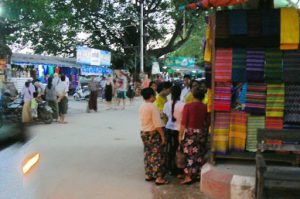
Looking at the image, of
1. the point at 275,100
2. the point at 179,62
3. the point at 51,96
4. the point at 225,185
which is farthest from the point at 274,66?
the point at 179,62

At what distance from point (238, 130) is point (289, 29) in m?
1.59

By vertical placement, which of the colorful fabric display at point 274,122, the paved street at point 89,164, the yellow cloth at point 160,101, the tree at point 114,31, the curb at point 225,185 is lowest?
the paved street at point 89,164

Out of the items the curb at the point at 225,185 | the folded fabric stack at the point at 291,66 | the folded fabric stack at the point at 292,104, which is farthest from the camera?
the folded fabric stack at the point at 292,104

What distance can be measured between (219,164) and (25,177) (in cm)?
391

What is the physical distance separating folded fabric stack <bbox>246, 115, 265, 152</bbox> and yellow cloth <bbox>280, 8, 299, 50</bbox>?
1077 mm

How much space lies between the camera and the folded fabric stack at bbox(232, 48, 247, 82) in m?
6.45

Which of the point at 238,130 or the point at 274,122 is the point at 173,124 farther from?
the point at 274,122

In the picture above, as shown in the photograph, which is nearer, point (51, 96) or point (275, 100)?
point (275, 100)

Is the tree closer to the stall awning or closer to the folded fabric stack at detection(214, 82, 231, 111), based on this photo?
the stall awning

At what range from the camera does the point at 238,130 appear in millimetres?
6566

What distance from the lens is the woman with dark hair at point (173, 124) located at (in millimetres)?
7105

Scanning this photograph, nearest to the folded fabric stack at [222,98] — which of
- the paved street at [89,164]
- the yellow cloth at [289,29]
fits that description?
the yellow cloth at [289,29]

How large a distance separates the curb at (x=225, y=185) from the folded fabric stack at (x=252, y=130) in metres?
0.63

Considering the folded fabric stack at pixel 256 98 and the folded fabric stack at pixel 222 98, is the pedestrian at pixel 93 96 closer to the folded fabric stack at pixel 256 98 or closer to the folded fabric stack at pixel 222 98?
the folded fabric stack at pixel 222 98
